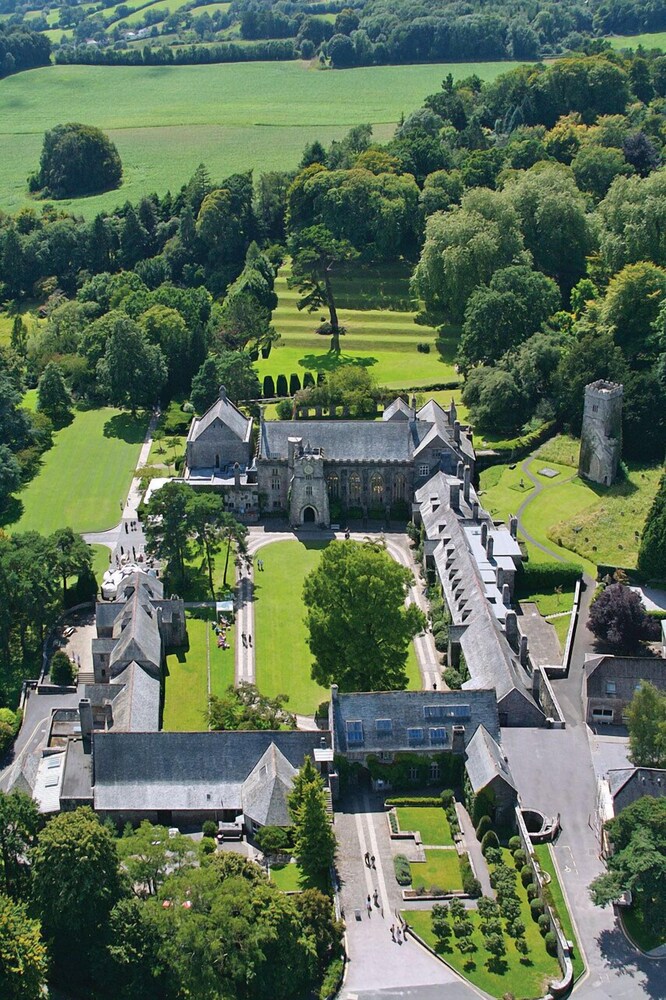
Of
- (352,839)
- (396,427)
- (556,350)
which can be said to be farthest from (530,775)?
(556,350)

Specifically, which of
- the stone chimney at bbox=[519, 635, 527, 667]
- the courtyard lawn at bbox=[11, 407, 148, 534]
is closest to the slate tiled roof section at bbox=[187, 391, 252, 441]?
the courtyard lawn at bbox=[11, 407, 148, 534]

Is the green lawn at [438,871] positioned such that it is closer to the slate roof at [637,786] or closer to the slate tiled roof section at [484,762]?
the slate tiled roof section at [484,762]

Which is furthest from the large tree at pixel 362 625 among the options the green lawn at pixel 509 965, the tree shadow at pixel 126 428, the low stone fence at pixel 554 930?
the tree shadow at pixel 126 428

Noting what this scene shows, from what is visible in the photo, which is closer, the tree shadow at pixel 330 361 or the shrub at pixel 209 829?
the shrub at pixel 209 829

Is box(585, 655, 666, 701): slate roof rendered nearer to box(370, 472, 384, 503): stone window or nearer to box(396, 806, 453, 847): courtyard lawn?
box(396, 806, 453, 847): courtyard lawn

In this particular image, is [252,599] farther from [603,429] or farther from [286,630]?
[603,429]

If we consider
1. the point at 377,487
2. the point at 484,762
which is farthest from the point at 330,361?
the point at 484,762

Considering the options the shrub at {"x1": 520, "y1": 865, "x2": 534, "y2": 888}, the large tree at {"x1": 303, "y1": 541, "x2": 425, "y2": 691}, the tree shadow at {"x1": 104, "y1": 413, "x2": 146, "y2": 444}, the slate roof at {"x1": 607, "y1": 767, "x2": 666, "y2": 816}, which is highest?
the large tree at {"x1": 303, "y1": 541, "x2": 425, "y2": 691}

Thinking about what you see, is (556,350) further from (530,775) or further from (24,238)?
(24,238)
